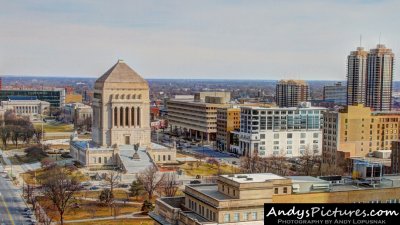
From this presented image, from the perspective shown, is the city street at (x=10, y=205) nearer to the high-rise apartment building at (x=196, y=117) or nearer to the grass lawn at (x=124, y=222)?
the grass lawn at (x=124, y=222)

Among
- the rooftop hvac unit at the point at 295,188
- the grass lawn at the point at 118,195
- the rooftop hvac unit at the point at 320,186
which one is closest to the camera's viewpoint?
the rooftop hvac unit at the point at 295,188

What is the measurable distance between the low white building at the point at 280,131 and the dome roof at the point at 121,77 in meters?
23.6

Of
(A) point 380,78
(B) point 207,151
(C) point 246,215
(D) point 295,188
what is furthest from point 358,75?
(C) point 246,215

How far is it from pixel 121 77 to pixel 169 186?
142ft

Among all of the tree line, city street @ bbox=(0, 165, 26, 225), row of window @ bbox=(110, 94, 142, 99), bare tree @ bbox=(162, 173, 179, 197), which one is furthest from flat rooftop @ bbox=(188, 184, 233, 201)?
the tree line

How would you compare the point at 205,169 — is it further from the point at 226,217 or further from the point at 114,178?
the point at 226,217

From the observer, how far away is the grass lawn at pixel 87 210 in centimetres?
7031

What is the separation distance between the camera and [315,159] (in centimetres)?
10962

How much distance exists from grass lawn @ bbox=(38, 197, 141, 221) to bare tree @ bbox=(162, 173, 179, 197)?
409cm

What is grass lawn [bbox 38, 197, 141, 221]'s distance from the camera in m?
70.3

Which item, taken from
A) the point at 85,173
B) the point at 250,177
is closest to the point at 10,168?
the point at 85,173

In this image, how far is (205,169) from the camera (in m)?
105

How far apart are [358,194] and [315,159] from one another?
61551 mm

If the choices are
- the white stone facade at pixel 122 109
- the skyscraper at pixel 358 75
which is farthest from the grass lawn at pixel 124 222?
the skyscraper at pixel 358 75
